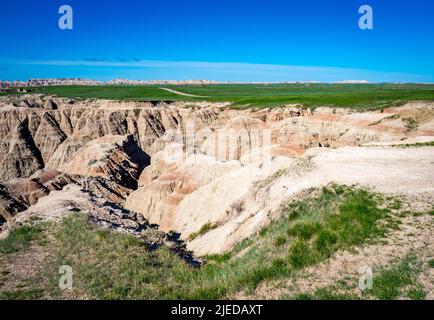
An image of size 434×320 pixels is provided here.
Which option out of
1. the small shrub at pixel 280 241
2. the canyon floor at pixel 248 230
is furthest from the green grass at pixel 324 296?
the small shrub at pixel 280 241

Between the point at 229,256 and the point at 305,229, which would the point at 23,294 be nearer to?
the point at 229,256

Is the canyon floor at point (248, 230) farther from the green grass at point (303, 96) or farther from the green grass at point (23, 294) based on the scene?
the green grass at point (303, 96)

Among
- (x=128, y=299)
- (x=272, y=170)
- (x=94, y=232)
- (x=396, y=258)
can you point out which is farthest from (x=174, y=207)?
(x=396, y=258)

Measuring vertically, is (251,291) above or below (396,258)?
below
